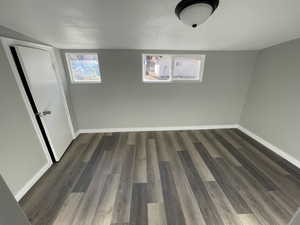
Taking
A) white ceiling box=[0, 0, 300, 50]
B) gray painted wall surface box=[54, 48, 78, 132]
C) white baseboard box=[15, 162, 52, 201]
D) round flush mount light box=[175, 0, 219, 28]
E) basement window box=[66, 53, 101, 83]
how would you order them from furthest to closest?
basement window box=[66, 53, 101, 83], gray painted wall surface box=[54, 48, 78, 132], white baseboard box=[15, 162, 52, 201], white ceiling box=[0, 0, 300, 50], round flush mount light box=[175, 0, 219, 28]

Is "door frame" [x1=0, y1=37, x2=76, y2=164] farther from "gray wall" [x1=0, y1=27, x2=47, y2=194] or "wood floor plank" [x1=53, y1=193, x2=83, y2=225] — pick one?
"wood floor plank" [x1=53, y1=193, x2=83, y2=225]

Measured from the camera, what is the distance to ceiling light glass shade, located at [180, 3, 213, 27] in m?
0.97

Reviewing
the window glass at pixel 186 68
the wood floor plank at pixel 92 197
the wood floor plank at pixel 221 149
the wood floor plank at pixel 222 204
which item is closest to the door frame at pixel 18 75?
the wood floor plank at pixel 92 197

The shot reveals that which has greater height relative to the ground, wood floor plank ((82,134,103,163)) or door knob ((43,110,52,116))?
door knob ((43,110,52,116))

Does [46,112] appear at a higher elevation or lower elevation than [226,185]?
higher

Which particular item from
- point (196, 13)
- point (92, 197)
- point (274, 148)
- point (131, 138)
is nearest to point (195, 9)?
point (196, 13)

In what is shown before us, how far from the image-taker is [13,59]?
5.07 ft

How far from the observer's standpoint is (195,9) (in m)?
0.98

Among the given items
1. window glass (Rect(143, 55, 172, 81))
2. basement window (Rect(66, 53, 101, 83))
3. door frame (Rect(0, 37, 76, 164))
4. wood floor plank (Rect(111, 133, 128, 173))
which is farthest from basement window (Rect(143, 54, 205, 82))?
door frame (Rect(0, 37, 76, 164))

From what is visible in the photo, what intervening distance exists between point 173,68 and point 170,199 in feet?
8.37

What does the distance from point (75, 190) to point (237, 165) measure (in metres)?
2.56

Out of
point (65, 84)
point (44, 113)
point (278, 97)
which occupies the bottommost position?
point (44, 113)

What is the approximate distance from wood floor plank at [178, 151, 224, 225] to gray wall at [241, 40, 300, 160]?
1.81 meters

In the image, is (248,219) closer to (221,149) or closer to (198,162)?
(198,162)
